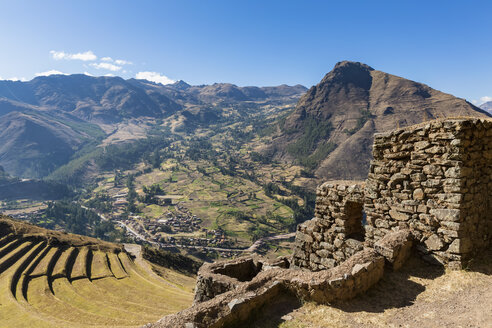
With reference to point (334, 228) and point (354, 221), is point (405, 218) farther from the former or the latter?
point (334, 228)

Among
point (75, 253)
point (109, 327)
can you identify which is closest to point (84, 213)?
point (75, 253)

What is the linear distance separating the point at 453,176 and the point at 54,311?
5284 cm

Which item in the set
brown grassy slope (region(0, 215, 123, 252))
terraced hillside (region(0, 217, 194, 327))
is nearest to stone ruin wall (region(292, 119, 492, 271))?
terraced hillside (region(0, 217, 194, 327))

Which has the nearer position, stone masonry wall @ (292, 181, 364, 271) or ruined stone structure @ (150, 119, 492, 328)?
ruined stone structure @ (150, 119, 492, 328)

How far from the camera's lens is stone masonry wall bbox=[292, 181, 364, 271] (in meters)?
10.5

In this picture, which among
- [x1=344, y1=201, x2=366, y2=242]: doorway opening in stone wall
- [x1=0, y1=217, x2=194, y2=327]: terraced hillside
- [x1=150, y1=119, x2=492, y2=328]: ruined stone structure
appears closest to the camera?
[x1=150, y1=119, x2=492, y2=328]: ruined stone structure

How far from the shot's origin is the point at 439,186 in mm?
8375

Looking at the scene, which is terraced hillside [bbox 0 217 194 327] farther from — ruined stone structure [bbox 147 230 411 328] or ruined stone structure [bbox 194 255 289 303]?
ruined stone structure [bbox 147 230 411 328]

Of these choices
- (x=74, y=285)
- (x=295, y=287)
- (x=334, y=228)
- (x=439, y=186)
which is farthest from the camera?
(x=74, y=285)

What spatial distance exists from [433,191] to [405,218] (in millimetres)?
1237

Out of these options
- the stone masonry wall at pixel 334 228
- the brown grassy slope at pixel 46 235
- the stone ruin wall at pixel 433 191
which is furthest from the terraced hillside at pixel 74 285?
the stone ruin wall at pixel 433 191

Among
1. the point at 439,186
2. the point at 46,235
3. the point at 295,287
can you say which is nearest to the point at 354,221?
the point at 439,186

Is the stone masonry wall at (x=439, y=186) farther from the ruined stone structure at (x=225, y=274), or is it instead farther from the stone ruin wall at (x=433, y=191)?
the ruined stone structure at (x=225, y=274)

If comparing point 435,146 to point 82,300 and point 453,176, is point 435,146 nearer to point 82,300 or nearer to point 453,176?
point 453,176
